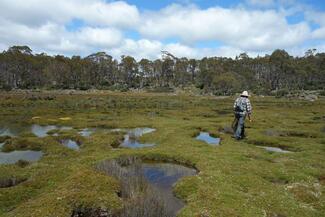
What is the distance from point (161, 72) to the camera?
175 metres

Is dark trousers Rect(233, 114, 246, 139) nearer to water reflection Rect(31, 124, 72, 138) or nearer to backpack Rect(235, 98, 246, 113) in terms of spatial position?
backpack Rect(235, 98, 246, 113)

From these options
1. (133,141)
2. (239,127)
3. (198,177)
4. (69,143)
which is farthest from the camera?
(133,141)

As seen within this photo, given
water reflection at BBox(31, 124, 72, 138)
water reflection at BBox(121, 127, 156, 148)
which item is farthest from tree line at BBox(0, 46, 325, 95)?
water reflection at BBox(121, 127, 156, 148)

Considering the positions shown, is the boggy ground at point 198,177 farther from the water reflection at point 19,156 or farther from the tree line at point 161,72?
the tree line at point 161,72

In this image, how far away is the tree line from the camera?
469ft

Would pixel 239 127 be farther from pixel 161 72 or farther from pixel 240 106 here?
pixel 161 72

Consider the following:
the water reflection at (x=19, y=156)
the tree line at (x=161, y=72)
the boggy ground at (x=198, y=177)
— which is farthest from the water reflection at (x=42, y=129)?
the tree line at (x=161, y=72)

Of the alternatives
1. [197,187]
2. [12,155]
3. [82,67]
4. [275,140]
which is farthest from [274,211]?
[82,67]

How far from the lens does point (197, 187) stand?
1622 centimetres

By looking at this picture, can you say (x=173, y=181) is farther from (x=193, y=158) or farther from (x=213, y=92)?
(x=213, y=92)

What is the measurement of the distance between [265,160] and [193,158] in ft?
16.6

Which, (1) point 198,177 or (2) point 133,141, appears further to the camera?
(2) point 133,141

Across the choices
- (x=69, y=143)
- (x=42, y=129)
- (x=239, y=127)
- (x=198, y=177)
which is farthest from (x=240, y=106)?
(x=42, y=129)

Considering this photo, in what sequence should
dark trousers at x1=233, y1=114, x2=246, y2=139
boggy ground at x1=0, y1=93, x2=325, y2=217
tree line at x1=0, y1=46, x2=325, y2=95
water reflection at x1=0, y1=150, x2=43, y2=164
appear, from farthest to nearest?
tree line at x1=0, y1=46, x2=325, y2=95, dark trousers at x1=233, y1=114, x2=246, y2=139, water reflection at x1=0, y1=150, x2=43, y2=164, boggy ground at x1=0, y1=93, x2=325, y2=217
